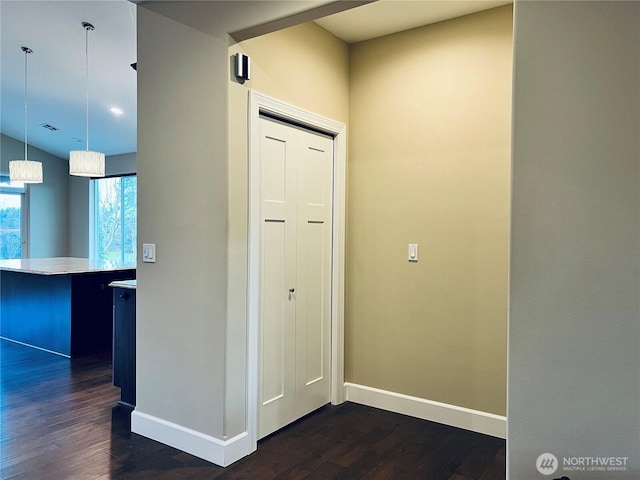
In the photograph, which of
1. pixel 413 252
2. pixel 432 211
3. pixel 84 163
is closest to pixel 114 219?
pixel 84 163

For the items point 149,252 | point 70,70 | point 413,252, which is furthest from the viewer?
point 70,70

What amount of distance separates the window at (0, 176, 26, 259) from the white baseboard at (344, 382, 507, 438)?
8.22 meters

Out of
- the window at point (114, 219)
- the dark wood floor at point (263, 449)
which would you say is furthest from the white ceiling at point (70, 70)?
the dark wood floor at point (263, 449)

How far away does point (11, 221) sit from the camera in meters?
8.88

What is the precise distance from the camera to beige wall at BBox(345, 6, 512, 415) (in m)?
2.89

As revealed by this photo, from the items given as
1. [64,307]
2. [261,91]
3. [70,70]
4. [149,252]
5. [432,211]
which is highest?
[70,70]

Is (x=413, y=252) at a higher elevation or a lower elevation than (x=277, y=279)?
higher

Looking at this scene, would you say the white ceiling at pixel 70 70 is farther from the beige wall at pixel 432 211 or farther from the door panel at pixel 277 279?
the beige wall at pixel 432 211

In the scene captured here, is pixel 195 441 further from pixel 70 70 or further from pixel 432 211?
pixel 70 70

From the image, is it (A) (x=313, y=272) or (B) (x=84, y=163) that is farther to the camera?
(B) (x=84, y=163)

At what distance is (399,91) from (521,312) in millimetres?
2085

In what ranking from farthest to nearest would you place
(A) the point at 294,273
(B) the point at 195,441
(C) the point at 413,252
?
(C) the point at 413,252 → (A) the point at 294,273 → (B) the point at 195,441

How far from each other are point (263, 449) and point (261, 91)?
2.09 m

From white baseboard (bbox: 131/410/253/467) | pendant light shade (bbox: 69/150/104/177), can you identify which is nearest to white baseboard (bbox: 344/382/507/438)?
white baseboard (bbox: 131/410/253/467)
